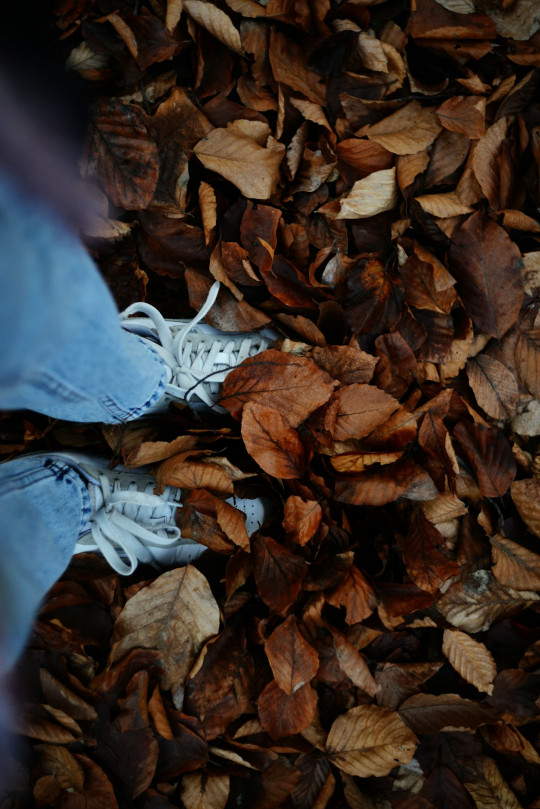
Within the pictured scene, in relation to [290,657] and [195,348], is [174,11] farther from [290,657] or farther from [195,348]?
[290,657]

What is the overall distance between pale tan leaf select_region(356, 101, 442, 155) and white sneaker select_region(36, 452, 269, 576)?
65cm

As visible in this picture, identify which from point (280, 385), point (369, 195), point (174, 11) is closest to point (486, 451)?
point (280, 385)

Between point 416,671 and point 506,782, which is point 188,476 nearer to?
point 416,671

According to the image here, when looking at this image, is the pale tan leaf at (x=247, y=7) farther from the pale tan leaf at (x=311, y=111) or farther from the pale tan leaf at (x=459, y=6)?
the pale tan leaf at (x=459, y=6)

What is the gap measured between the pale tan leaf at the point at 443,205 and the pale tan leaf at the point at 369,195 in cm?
5

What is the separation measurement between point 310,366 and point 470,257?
13.8 inches

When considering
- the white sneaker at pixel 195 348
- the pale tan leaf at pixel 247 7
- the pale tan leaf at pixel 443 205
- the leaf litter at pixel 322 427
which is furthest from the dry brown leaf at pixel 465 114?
the white sneaker at pixel 195 348

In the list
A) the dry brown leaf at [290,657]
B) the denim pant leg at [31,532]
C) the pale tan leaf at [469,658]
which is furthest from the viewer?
the pale tan leaf at [469,658]

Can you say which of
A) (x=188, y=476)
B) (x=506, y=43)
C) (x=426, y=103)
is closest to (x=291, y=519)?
(x=188, y=476)

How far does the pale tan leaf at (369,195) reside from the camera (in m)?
0.93

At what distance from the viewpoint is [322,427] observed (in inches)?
33.8

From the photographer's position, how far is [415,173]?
94cm

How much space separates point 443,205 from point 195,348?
1.62 feet

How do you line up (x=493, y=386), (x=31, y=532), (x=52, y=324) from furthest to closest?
(x=493, y=386), (x=31, y=532), (x=52, y=324)
